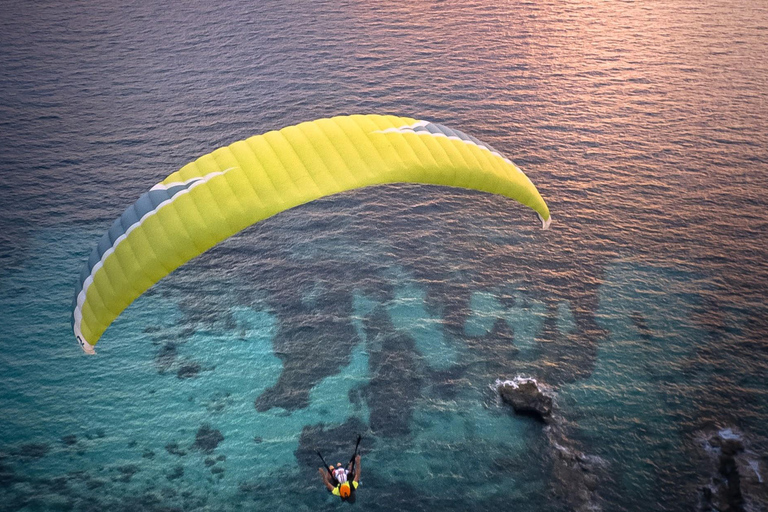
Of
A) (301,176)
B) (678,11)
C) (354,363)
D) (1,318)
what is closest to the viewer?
(301,176)

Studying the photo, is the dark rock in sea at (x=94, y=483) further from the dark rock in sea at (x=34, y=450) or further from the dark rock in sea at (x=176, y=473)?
the dark rock in sea at (x=34, y=450)

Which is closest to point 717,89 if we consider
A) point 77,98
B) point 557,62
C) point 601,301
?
point 557,62

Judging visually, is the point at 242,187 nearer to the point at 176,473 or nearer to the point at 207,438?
the point at 207,438

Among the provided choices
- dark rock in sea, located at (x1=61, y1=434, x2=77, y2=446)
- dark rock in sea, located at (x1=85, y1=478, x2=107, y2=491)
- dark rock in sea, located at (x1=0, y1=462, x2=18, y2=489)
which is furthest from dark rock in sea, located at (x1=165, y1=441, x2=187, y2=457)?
dark rock in sea, located at (x1=0, y1=462, x2=18, y2=489)

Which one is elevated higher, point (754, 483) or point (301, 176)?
point (301, 176)

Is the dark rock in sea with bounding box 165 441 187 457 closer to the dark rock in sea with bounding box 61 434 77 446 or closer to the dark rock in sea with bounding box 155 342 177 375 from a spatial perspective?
the dark rock in sea with bounding box 61 434 77 446

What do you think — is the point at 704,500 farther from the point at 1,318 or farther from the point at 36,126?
the point at 36,126
